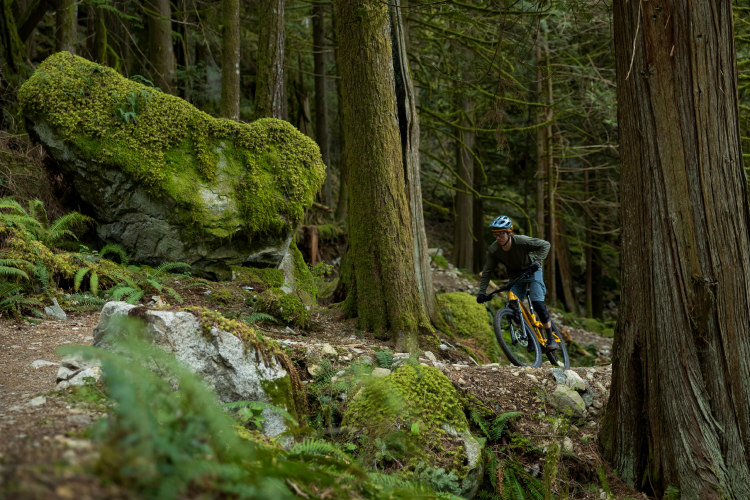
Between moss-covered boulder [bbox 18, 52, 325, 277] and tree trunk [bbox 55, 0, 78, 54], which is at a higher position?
tree trunk [bbox 55, 0, 78, 54]

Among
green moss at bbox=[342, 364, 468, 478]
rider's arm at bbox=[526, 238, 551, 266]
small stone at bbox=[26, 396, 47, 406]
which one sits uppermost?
rider's arm at bbox=[526, 238, 551, 266]

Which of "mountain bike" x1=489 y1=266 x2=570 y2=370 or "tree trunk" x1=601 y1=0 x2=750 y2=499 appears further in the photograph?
"mountain bike" x1=489 y1=266 x2=570 y2=370

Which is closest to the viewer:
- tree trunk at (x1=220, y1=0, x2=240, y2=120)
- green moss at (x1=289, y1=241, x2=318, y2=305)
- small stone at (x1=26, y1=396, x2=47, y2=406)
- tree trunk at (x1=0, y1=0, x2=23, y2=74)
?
small stone at (x1=26, y1=396, x2=47, y2=406)

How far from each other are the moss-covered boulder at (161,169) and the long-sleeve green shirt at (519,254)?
2.87 m

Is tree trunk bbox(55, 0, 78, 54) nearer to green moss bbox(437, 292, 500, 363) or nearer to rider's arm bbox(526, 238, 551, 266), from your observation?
green moss bbox(437, 292, 500, 363)

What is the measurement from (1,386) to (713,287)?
518 centimetres

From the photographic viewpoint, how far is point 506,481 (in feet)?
14.5

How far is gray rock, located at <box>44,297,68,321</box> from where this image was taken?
5.81 metres

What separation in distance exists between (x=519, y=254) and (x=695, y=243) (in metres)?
3.68

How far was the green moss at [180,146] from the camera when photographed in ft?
23.2

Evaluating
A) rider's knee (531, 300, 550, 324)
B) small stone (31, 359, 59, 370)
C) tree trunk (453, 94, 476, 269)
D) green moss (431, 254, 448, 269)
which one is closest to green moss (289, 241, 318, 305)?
rider's knee (531, 300, 550, 324)

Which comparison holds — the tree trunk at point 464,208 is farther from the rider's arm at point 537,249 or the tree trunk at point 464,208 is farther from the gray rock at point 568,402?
the gray rock at point 568,402

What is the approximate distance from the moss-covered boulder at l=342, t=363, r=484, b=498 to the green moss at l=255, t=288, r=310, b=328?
2138 millimetres

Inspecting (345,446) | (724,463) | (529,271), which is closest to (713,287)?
(724,463)
